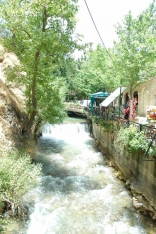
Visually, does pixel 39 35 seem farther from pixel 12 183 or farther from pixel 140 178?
pixel 140 178

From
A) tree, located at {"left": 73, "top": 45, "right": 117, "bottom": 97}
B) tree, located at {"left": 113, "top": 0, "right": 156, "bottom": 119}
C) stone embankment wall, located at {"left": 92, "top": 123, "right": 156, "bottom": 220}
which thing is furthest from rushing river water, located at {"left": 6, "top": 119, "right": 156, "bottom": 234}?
tree, located at {"left": 73, "top": 45, "right": 117, "bottom": 97}

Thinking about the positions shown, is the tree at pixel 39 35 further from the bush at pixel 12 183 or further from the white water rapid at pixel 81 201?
the bush at pixel 12 183

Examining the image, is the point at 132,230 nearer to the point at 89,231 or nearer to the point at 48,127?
the point at 89,231

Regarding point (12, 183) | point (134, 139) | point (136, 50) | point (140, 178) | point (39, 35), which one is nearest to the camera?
point (12, 183)

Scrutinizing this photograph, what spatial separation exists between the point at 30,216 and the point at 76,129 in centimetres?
2119

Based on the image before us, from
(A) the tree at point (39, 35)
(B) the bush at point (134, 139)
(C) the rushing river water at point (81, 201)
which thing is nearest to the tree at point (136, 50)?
(A) the tree at point (39, 35)

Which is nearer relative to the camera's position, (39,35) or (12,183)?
(12,183)

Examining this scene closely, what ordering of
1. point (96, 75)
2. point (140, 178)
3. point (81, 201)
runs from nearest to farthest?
point (140, 178) → point (81, 201) → point (96, 75)

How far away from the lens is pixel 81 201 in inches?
395

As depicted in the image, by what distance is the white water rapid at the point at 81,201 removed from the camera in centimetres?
802

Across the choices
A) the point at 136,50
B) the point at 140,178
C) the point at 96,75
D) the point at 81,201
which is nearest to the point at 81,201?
the point at 81,201

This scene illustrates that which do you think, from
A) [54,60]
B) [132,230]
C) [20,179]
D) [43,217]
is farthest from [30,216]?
[54,60]

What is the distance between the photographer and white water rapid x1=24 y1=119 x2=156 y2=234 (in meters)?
8.02

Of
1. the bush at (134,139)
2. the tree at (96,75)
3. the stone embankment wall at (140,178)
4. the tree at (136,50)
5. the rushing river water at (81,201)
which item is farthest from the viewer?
the tree at (96,75)
